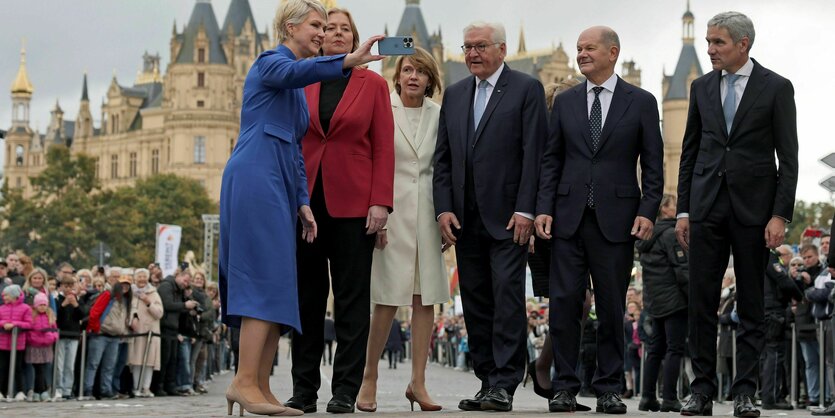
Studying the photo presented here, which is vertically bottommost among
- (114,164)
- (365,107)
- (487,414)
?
(487,414)

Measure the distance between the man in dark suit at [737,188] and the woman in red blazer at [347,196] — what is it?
1.67m

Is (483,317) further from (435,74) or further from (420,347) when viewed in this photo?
(435,74)

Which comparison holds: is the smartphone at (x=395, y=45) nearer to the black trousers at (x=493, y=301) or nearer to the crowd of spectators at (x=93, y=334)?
the black trousers at (x=493, y=301)

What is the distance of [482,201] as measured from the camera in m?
8.87

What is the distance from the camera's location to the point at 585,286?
8.67 metres

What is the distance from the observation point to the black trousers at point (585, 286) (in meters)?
8.62

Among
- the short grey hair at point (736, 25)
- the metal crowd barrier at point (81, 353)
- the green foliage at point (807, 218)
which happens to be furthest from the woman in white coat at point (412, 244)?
the green foliage at point (807, 218)

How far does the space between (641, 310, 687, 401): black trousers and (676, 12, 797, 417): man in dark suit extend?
3755mm

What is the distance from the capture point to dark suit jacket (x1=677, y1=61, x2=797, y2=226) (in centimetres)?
827

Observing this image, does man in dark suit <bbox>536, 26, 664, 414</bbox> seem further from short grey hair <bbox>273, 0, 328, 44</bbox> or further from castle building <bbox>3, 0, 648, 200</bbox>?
castle building <bbox>3, 0, 648, 200</bbox>

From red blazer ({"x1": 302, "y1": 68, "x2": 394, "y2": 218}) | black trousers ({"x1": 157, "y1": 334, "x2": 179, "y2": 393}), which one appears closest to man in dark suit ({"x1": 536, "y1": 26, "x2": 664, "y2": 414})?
red blazer ({"x1": 302, "y1": 68, "x2": 394, "y2": 218})

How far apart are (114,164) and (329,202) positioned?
525 ft

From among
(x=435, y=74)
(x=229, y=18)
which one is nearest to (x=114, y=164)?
(x=229, y=18)

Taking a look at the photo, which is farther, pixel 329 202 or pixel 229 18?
pixel 229 18
